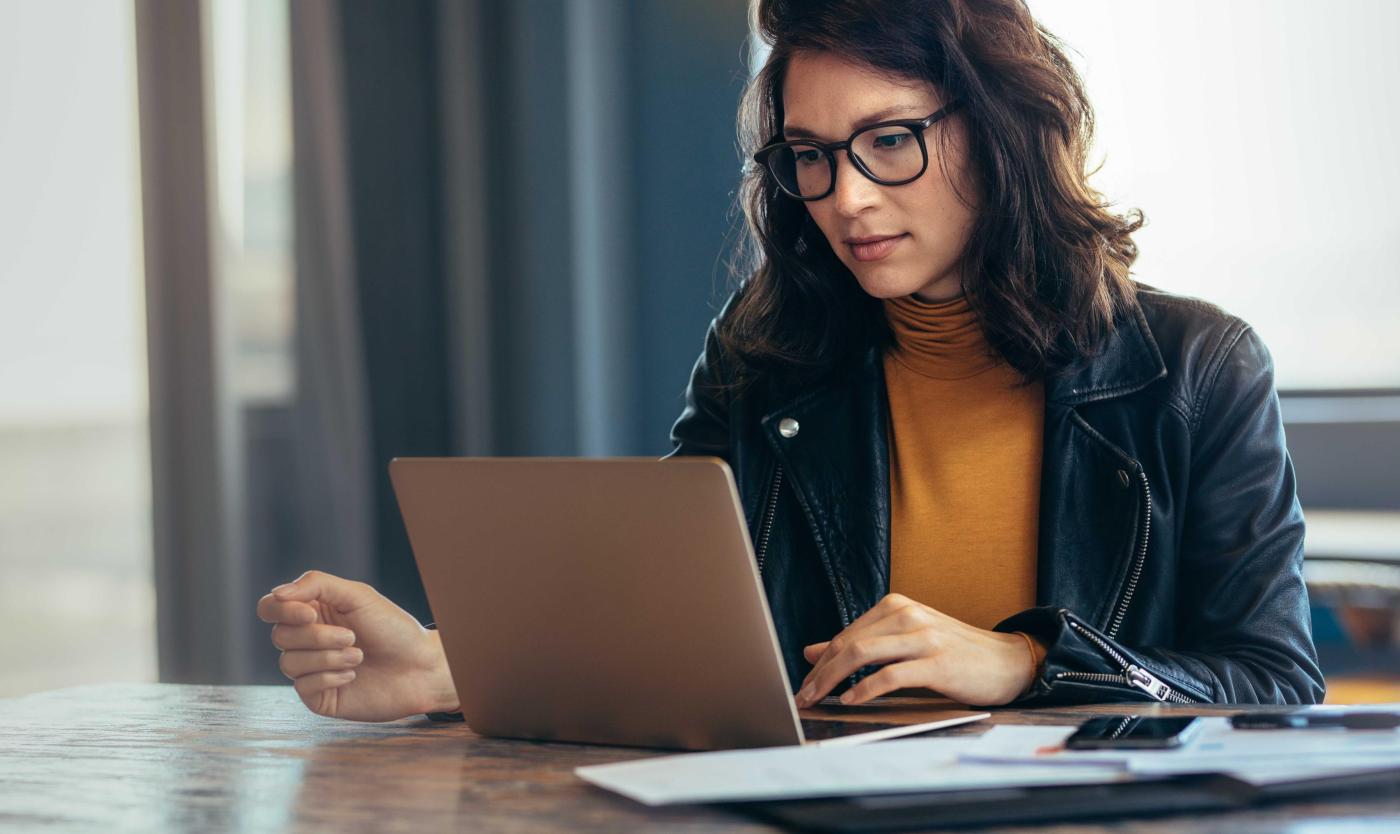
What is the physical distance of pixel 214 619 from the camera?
9.27 ft

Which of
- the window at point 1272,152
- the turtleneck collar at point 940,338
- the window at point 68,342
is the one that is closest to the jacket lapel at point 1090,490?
the turtleneck collar at point 940,338

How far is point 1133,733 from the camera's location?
87 centimetres

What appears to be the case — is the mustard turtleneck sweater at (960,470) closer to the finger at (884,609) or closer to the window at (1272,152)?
the finger at (884,609)

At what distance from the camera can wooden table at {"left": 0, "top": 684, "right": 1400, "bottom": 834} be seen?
2.52 ft

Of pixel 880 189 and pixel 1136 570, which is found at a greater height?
pixel 880 189

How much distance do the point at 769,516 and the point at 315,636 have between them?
0.62 m

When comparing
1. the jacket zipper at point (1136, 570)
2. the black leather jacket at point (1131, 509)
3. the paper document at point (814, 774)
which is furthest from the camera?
the jacket zipper at point (1136, 570)

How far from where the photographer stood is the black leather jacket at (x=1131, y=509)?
1.26 meters

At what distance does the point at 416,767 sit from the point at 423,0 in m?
2.30

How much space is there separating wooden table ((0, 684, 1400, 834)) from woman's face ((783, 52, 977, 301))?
1.80ft

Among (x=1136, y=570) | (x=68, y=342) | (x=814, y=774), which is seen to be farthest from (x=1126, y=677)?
(x=68, y=342)

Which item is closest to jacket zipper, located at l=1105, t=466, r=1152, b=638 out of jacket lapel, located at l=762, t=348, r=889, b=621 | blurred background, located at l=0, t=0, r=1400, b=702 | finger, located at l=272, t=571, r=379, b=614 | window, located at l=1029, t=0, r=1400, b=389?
jacket lapel, located at l=762, t=348, r=889, b=621

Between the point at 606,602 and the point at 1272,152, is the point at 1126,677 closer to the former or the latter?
the point at 606,602

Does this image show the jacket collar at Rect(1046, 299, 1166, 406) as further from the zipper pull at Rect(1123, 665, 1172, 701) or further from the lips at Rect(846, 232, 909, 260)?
the zipper pull at Rect(1123, 665, 1172, 701)
